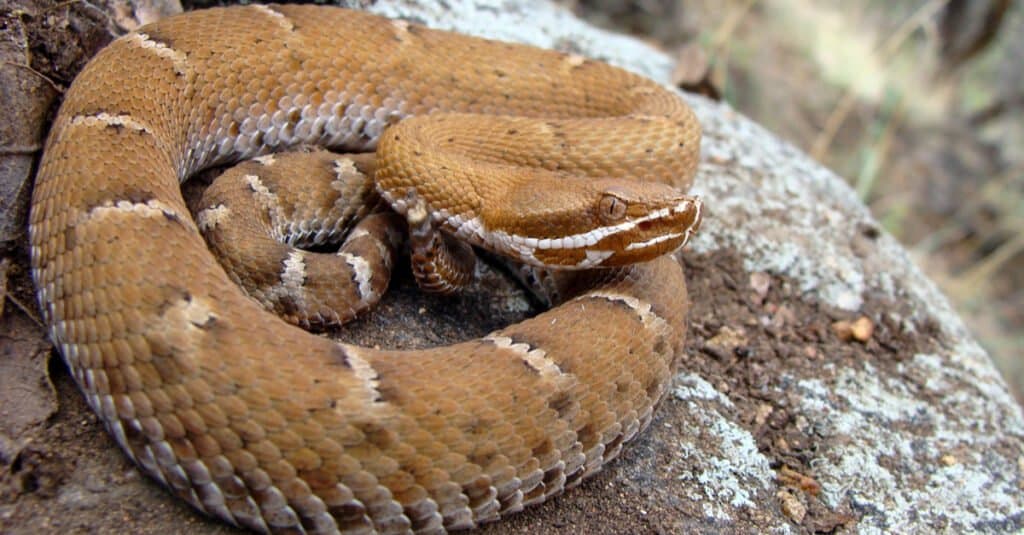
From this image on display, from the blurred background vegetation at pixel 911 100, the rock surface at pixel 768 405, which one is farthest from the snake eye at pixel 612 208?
the blurred background vegetation at pixel 911 100

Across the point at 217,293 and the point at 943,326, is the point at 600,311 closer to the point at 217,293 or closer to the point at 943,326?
the point at 217,293

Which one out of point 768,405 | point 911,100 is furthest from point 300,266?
point 911,100

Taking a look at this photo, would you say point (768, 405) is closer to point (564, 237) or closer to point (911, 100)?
point (564, 237)

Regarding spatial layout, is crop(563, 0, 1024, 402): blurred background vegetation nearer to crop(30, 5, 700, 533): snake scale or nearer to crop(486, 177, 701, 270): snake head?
crop(30, 5, 700, 533): snake scale

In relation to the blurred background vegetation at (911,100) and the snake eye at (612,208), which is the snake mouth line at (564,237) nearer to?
the snake eye at (612,208)

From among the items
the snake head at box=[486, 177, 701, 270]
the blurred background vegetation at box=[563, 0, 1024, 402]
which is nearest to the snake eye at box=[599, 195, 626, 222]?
the snake head at box=[486, 177, 701, 270]

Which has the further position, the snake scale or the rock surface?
the rock surface
